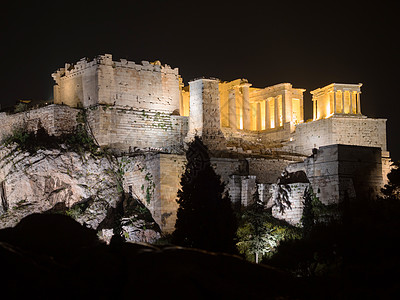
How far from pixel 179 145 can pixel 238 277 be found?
3329 centimetres

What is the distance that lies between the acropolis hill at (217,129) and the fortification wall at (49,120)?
70 mm

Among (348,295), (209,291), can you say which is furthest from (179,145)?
(209,291)

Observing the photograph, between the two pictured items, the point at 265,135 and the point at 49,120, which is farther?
the point at 265,135

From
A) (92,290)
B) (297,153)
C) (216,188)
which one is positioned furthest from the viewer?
(297,153)

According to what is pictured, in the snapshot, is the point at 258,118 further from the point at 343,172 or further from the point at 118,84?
the point at 343,172

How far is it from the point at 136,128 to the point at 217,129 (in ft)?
20.6

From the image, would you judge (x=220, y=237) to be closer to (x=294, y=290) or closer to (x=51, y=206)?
(x=294, y=290)

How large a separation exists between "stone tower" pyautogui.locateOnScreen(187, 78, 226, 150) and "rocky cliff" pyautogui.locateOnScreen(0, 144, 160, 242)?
7.57 metres

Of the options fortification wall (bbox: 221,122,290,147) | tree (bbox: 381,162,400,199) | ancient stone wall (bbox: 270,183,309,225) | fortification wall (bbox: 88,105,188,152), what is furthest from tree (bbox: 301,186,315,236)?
fortification wall (bbox: 221,122,290,147)

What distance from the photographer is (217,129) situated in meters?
49.5

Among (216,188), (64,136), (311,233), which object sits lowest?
(311,233)

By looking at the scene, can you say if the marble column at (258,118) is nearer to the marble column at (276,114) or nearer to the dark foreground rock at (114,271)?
the marble column at (276,114)

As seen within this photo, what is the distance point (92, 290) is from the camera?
1402 cm

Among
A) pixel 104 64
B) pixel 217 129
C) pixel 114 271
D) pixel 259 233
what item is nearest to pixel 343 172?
pixel 259 233
